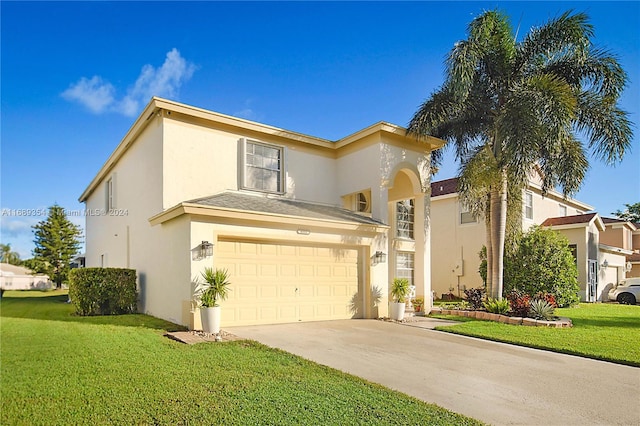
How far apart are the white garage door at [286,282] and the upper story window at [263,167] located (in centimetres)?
328

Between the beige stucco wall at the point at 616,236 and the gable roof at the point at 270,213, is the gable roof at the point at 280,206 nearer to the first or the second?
the gable roof at the point at 270,213

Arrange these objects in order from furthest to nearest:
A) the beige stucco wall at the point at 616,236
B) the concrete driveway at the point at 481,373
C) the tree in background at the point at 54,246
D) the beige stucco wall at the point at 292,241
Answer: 1. the tree in background at the point at 54,246
2. the beige stucco wall at the point at 616,236
3. the beige stucco wall at the point at 292,241
4. the concrete driveway at the point at 481,373

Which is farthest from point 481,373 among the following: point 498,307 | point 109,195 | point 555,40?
point 109,195

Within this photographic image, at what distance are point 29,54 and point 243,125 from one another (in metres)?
6.25

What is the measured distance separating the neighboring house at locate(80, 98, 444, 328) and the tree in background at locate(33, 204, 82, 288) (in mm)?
21610

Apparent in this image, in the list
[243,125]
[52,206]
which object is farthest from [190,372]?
[52,206]

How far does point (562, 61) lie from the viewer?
46.9 feet

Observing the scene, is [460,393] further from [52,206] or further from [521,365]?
[52,206]

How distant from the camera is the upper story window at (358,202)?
16344 mm

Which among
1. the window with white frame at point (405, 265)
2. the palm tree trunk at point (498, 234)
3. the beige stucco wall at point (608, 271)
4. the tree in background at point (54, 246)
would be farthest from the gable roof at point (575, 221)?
the tree in background at point (54, 246)

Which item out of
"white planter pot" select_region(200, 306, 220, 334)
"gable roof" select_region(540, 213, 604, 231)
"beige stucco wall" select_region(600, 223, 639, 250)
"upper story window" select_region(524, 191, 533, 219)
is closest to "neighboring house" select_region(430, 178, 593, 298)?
"upper story window" select_region(524, 191, 533, 219)

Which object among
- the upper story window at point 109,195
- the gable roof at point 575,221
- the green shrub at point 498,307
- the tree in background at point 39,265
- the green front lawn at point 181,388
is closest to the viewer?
the green front lawn at point 181,388

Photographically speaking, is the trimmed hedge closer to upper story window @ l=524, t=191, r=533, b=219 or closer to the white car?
upper story window @ l=524, t=191, r=533, b=219

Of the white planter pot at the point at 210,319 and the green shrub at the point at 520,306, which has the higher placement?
the white planter pot at the point at 210,319
